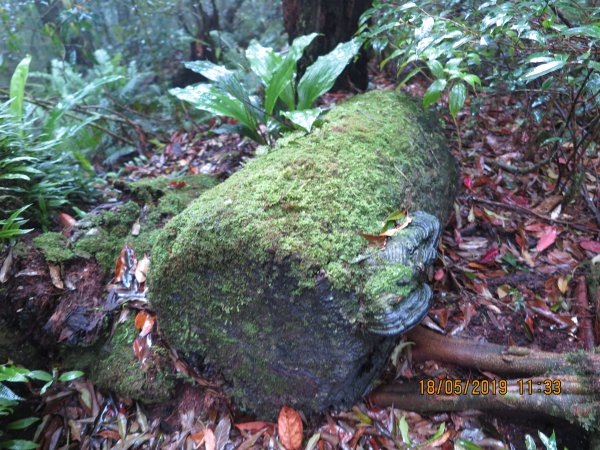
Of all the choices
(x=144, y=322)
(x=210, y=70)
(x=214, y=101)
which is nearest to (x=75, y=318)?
(x=144, y=322)

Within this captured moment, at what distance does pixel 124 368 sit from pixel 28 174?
158 centimetres

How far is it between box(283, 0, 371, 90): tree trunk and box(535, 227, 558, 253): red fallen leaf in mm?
2450

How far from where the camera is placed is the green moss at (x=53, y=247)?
2441mm

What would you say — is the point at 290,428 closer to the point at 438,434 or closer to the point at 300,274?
the point at 438,434

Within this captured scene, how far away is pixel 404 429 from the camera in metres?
1.82

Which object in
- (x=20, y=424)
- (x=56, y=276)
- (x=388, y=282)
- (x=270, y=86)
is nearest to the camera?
(x=388, y=282)

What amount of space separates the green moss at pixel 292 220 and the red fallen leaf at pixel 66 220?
1.19m

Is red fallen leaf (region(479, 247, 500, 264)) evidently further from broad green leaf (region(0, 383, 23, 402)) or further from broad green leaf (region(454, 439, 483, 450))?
broad green leaf (region(0, 383, 23, 402))

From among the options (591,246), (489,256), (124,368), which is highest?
(124,368)

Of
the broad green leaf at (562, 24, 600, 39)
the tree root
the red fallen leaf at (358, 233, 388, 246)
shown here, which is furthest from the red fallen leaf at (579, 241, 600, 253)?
the red fallen leaf at (358, 233, 388, 246)

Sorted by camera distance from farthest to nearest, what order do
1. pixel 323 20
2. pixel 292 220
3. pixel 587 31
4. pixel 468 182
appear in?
pixel 323 20 → pixel 468 182 → pixel 292 220 → pixel 587 31

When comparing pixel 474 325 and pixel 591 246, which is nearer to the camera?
pixel 474 325

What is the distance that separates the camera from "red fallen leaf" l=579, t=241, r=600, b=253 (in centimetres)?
257

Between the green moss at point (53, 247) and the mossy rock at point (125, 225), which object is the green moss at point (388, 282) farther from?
the green moss at point (53, 247)
